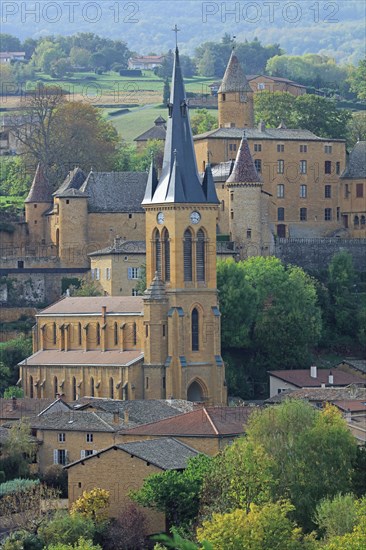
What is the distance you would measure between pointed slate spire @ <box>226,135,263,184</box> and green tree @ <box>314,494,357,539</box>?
4647cm

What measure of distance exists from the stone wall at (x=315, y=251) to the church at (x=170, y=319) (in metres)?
18.4

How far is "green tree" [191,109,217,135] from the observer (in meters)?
141

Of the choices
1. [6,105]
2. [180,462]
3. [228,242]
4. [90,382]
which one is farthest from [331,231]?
[6,105]

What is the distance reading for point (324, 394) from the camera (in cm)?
9562

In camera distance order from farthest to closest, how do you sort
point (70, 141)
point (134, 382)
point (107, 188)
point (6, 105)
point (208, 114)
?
1. point (6, 105)
2. point (208, 114)
3. point (70, 141)
4. point (107, 188)
5. point (134, 382)

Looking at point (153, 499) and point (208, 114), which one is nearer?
point (153, 499)

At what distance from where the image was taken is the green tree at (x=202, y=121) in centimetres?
14148

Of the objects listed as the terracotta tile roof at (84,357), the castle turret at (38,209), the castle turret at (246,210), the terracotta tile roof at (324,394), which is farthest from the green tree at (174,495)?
the castle turret at (38,209)

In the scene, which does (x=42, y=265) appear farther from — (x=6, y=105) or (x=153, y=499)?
(x=6, y=105)

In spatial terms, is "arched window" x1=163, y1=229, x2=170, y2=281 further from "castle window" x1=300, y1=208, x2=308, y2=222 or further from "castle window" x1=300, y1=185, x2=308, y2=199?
"castle window" x1=300, y1=185, x2=308, y2=199

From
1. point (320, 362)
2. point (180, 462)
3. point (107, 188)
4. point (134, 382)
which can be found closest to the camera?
point (180, 462)

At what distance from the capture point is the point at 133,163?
13850cm

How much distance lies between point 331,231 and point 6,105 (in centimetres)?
6530

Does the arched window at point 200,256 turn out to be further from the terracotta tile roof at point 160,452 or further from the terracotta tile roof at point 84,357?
the terracotta tile roof at point 160,452
